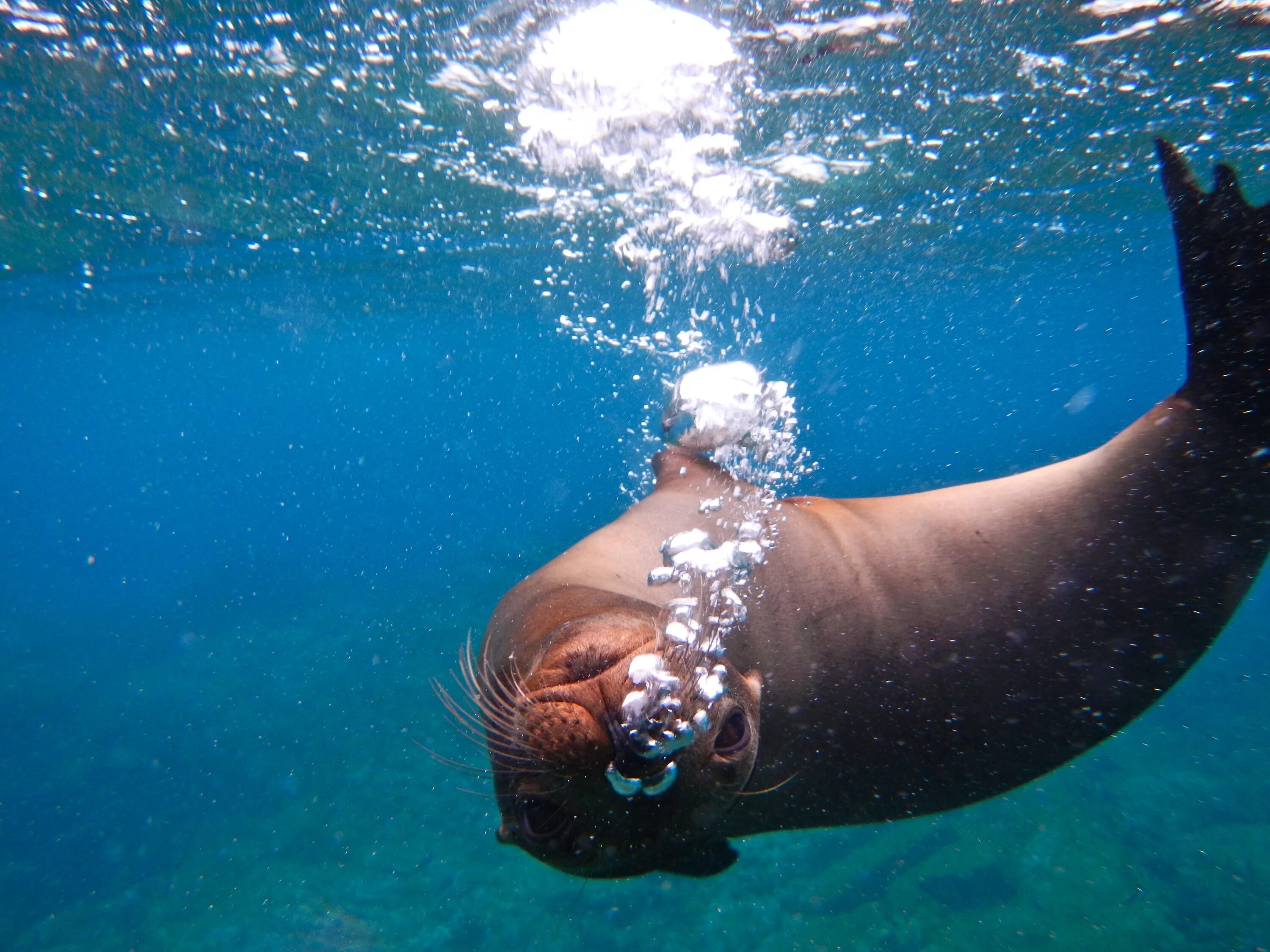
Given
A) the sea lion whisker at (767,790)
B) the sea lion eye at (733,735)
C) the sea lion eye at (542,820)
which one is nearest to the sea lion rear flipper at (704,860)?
the sea lion whisker at (767,790)

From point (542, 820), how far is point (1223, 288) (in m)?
2.45

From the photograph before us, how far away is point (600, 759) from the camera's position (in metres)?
1.54

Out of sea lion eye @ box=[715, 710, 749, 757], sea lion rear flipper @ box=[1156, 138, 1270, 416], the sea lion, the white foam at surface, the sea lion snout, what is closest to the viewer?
the sea lion snout

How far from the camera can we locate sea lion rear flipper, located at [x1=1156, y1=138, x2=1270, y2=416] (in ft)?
6.31

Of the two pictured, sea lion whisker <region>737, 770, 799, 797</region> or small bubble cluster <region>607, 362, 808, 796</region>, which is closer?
small bubble cluster <region>607, 362, 808, 796</region>

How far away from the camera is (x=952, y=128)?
1089 centimetres

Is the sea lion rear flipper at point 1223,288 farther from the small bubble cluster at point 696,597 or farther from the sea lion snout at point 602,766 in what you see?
the sea lion snout at point 602,766

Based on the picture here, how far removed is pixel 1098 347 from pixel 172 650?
7552 cm

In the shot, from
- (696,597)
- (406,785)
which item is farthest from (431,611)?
(696,597)

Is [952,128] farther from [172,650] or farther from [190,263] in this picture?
[172,650]

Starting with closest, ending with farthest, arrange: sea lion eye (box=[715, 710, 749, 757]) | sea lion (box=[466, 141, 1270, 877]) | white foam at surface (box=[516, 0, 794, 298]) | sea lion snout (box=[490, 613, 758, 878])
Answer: sea lion snout (box=[490, 613, 758, 878])
sea lion (box=[466, 141, 1270, 877])
sea lion eye (box=[715, 710, 749, 757])
white foam at surface (box=[516, 0, 794, 298])

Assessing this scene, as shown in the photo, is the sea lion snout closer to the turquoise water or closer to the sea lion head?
the sea lion head

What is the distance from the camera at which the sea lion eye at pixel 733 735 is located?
1.79 meters

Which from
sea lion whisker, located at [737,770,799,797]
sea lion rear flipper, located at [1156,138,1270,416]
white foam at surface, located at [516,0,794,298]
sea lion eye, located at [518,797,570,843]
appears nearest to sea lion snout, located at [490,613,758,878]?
sea lion eye, located at [518,797,570,843]
